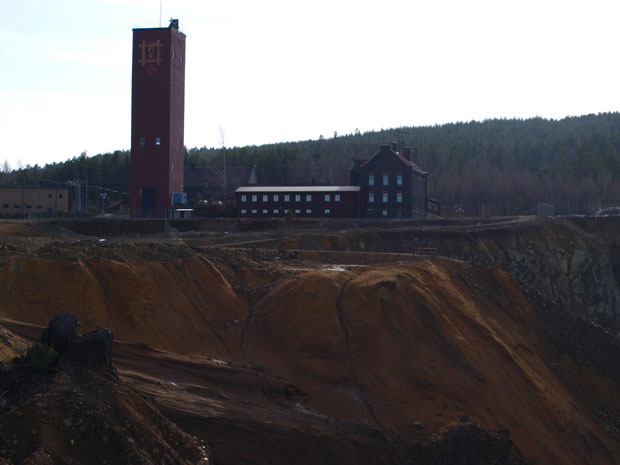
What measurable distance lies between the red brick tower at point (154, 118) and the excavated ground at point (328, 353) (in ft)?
113

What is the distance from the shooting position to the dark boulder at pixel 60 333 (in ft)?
65.8

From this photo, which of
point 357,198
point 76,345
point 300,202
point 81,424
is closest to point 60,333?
point 76,345

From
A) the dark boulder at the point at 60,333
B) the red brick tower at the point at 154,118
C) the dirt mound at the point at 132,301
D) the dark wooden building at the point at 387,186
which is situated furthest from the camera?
the dark wooden building at the point at 387,186

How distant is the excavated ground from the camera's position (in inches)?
930

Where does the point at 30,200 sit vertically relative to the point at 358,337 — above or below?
above

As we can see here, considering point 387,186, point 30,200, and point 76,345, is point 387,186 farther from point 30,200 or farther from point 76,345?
point 76,345

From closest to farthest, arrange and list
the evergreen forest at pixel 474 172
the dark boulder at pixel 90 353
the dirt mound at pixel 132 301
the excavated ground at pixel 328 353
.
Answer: the dark boulder at pixel 90 353 → the excavated ground at pixel 328 353 → the dirt mound at pixel 132 301 → the evergreen forest at pixel 474 172

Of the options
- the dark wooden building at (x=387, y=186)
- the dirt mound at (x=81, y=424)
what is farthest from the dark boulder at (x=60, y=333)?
the dark wooden building at (x=387, y=186)

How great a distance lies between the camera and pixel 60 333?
2016 centimetres

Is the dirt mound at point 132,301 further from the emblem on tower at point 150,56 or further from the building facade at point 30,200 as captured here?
Answer: the building facade at point 30,200

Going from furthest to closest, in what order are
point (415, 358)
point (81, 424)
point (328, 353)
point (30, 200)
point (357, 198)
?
point (30, 200) < point (357, 198) < point (328, 353) < point (415, 358) < point (81, 424)

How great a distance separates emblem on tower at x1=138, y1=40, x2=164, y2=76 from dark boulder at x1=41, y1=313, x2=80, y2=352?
5347 cm

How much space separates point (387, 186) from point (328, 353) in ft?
146

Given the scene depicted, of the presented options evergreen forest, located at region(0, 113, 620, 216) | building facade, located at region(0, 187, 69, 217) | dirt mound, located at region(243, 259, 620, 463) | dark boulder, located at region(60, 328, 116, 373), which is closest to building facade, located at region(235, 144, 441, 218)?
evergreen forest, located at region(0, 113, 620, 216)
